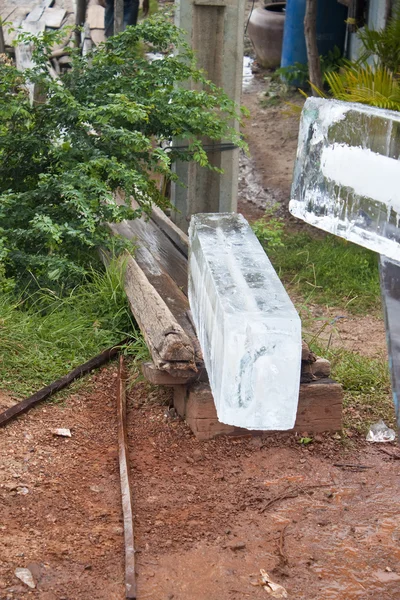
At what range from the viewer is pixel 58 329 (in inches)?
200

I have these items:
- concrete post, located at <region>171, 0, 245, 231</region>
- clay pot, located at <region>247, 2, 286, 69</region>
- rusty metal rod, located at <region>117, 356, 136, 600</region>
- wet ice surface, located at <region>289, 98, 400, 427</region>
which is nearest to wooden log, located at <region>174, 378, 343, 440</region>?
rusty metal rod, located at <region>117, 356, 136, 600</region>

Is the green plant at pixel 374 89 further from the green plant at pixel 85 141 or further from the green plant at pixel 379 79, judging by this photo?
the green plant at pixel 85 141

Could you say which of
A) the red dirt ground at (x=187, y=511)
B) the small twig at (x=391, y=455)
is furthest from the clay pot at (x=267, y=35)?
the small twig at (x=391, y=455)

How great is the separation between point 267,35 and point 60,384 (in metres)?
9.22

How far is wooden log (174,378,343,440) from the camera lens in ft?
13.6

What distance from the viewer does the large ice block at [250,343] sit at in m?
2.94

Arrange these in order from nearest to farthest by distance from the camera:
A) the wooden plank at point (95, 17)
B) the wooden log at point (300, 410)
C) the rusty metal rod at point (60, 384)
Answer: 1. the wooden log at point (300, 410)
2. the rusty metal rod at point (60, 384)
3. the wooden plank at point (95, 17)

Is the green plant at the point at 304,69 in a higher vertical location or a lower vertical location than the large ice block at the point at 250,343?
higher

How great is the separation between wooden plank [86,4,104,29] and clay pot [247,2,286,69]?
2.54 m

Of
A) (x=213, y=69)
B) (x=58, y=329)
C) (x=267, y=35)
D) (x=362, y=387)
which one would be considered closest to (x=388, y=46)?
(x=213, y=69)

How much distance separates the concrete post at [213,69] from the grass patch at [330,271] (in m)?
0.57

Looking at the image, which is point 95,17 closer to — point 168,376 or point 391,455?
point 168,376

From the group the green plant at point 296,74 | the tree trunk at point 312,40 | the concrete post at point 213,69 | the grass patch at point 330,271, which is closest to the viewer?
the concrete post at point 213,69

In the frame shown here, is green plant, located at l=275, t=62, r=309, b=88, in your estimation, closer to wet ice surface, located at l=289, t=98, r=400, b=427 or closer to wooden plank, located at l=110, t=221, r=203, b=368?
wooden plank, located at l=110, t=221, r=203, b=368
